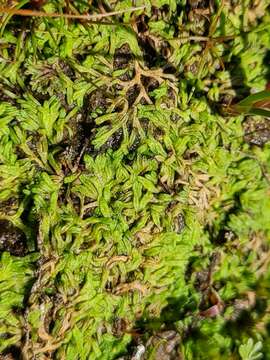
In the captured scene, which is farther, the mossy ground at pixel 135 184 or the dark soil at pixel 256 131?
the dark soil at pixel 256 131

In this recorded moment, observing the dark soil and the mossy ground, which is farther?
the dark soil

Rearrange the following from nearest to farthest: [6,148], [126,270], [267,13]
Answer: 1. [6,148]
2. [126,270]
3. [267,13]

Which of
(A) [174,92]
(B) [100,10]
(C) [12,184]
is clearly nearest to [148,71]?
(A) [174,92]

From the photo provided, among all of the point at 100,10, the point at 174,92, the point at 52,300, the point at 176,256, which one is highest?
the point at 100,10

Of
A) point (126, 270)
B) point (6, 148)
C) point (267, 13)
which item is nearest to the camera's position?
point (6, 148)

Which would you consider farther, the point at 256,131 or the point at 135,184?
the point at 256,131

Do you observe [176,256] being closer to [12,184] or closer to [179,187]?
[179,187]

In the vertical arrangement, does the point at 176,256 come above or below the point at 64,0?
below

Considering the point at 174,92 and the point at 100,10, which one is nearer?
the point at 100,10
